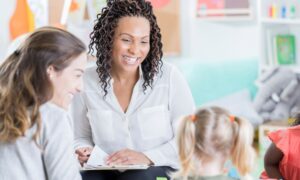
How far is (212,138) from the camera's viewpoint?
5.24ft

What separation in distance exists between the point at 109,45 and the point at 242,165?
0.82 m

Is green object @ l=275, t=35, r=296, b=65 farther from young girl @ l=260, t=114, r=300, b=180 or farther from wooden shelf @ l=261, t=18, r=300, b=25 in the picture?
young girl @ l=260, t=114, r=300, b=180

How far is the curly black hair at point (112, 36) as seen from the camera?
223 cm

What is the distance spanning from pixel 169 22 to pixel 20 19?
1204 millimetres

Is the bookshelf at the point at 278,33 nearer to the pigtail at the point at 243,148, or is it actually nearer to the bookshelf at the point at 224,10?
the bookshelf at the point at 224,10

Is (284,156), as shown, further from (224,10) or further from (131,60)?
(224,10)

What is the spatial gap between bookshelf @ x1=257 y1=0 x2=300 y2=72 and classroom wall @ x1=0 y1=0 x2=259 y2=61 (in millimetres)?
148

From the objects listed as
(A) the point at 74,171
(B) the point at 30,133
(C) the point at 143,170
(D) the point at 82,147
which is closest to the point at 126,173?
(C) the point at 143,170

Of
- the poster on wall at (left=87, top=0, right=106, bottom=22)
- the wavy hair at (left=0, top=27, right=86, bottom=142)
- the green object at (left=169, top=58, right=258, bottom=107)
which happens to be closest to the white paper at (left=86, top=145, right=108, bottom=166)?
the wavy hair at (left=0, top=27, right=86, bottom=142)

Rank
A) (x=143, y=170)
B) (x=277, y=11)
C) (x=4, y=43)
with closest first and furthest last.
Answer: (x=143, y=170) → (x=4, y=43) → (x=277, y=11)

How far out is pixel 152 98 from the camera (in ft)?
7.40

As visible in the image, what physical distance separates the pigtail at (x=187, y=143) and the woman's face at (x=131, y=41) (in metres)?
0.65

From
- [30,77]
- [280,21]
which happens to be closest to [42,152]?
[30,77]

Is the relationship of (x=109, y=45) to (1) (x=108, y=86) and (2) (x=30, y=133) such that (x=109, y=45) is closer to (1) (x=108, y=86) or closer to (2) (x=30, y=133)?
(1) (x=108, y=86)
